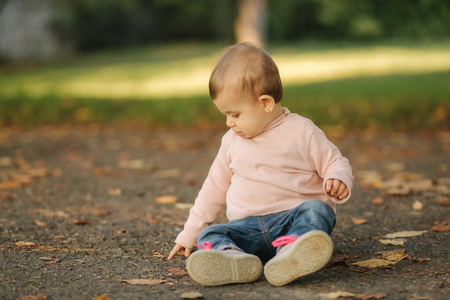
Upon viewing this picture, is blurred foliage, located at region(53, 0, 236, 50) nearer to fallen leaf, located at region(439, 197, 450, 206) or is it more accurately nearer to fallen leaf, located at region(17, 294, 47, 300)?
fallen leaf, located at region(439, 197, 450, 206)

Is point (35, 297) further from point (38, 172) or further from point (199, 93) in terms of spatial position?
point (199, 93)

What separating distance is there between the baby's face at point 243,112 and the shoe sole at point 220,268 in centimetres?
53

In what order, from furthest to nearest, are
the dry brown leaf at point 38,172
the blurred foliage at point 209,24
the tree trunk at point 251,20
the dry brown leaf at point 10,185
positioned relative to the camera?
the blurred foliage at point 209,24
the tree trunk at point 251,20
the dry brown leaf at point 38,172
the dry brown leaf at point 10,185

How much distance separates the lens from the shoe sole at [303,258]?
6.38ft

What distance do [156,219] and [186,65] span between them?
10491 mm

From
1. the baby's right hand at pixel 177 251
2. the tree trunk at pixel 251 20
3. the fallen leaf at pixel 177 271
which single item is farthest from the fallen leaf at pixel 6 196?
the tree trunk at pixel 251 20

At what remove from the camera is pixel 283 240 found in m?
2.12

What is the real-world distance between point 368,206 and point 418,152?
6.73 ft

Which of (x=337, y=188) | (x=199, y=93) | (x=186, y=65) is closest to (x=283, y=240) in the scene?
(x=337, y=188)

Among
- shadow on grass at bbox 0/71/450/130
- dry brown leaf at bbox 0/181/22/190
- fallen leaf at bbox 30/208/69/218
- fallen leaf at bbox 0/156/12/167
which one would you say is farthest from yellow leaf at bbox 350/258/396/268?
shadow on grass at bbox 0/71/450/130

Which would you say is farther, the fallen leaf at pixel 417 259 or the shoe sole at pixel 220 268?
the fallen leaf at pixel 417 259

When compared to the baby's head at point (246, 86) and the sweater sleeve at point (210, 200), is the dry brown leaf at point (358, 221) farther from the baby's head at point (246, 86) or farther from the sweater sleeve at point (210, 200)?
the baby's head at point (246, 86)

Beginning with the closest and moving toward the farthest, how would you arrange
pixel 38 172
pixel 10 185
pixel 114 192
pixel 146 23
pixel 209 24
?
pixel 114 192
pixel 10 185
pixel 38 172
pixel 146 23
pixel 209 24

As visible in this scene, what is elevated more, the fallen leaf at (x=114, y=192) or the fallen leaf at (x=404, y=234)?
the fallen leaf at (x=404, y=234)
